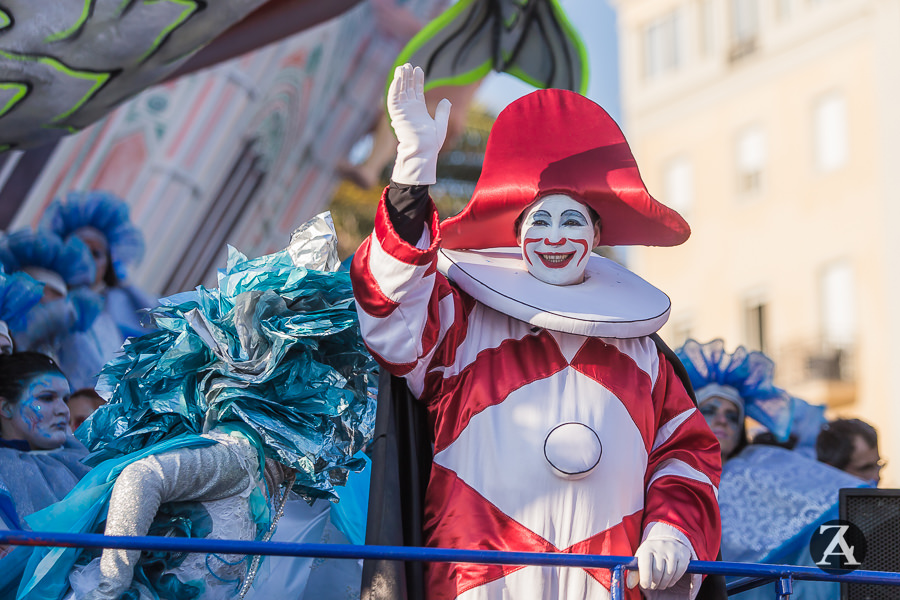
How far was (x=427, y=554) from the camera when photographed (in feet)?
10.5

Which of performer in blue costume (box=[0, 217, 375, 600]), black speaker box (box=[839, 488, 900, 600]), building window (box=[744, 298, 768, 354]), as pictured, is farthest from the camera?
building window (box=[744, 298, 768, 354])

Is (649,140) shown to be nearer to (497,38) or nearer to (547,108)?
(497,38)

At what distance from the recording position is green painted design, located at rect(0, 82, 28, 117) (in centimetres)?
510

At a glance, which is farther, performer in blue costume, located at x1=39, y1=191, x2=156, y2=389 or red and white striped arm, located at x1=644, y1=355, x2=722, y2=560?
performer in blue costume, located at x1=39, y1=191, x2=156, y2=389

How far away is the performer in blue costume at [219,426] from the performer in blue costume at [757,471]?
1.96m

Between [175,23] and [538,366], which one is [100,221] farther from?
[538,366]

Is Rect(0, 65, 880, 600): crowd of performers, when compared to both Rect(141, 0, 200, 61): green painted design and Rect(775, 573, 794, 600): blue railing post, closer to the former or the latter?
Rect(775, 573, 794, 600): blue railing post

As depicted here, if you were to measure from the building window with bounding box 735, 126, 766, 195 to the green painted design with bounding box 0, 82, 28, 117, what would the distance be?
604 inches

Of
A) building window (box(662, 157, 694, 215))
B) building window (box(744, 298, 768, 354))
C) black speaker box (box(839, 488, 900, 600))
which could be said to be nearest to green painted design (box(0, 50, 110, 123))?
black speaker box (box(839, 488, 900, 600))

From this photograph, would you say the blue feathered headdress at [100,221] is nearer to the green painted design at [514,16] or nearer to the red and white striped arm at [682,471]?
the green painted design at [514,16]

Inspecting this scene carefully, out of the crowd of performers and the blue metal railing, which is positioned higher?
the crowd of performers

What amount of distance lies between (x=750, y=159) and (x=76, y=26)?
51.1ft

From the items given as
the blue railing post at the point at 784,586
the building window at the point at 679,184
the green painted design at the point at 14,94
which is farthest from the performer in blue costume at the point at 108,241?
the building window at the point at 679,184

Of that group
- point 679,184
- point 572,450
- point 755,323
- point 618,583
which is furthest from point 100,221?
point 679,184
